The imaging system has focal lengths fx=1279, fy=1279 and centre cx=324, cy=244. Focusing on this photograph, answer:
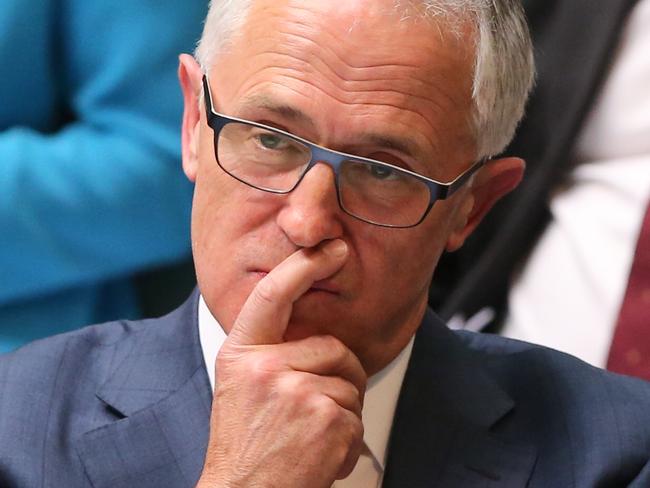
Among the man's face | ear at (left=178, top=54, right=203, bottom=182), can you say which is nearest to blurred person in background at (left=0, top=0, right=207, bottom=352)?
ear at (left=178, top=54, right=203, bottom=182)

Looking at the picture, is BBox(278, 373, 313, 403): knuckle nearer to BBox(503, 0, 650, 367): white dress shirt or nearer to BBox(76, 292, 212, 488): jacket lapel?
BBox(76, 292, 212, 488): jacket lapel

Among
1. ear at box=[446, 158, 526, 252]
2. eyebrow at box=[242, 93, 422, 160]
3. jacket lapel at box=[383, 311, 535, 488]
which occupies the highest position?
eyebrow at box=[242, 93, 422, 160]

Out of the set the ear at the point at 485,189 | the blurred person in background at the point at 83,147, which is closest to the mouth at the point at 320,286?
the ear at the point at 485,189

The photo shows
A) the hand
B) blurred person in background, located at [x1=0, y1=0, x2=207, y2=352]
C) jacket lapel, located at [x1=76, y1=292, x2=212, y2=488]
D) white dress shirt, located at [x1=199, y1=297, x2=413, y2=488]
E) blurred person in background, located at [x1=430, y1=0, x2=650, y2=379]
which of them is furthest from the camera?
blurred person in background, located at [x1=430, y1=0, x2=650, y2=379]

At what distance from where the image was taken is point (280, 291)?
1.38m

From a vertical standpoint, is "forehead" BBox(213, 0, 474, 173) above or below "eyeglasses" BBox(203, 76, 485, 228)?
above

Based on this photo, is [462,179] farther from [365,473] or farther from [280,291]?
[365,473]

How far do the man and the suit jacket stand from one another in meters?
0.48

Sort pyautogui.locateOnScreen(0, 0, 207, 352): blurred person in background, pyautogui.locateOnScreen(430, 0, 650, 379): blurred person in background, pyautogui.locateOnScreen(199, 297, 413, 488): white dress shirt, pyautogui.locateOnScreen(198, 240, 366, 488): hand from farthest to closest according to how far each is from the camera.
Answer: pyautogui.locateOnScreen(430, 0, 650, 379): blurred person in background
pyautogui.locateOnScreen(0, 0, 207, 352): blurred person in background
pyautogui.locateOnScreen(199, 297, 413, 488): white dress shirt
pyautogui.locateOnScreen(198, 240, 366, 488): hand

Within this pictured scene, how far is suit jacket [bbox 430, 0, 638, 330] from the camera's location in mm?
2070

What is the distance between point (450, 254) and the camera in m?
2.24

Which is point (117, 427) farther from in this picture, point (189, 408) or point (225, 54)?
point (225, 54)

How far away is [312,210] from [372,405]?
0.34m

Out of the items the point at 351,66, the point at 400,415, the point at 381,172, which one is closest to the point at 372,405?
the point at 400,415
